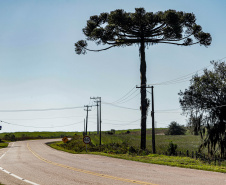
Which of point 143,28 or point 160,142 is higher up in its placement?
point 143,28

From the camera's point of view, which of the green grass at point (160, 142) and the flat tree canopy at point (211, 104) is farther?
the green grass at point (160, 142)

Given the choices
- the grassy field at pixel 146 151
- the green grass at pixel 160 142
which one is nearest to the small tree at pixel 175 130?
the green grass at pixel 160 142

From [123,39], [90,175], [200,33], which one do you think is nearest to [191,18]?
[200,33]

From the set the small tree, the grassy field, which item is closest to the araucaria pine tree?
the grassy field

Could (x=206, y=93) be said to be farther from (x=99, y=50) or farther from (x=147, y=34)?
(x=99, y=50)

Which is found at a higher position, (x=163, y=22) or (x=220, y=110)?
(x=163, y=22)

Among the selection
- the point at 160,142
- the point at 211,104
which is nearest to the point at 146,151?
the point at 211,104

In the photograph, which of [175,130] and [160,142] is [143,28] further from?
[175,130]

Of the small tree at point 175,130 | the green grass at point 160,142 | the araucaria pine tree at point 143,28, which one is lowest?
the green grass at point 160,142

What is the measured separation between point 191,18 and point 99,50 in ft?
37.2

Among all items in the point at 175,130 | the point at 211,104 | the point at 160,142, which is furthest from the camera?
the point at 175,130

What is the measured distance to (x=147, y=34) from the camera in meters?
35.0

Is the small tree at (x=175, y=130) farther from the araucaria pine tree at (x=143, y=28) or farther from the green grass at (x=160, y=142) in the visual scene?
the araucaria pine tree at (x=143, y=28)

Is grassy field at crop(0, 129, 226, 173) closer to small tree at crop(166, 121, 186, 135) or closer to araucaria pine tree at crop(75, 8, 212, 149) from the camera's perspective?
araucaria pine tree at crop(75, 8, 212, 149)
